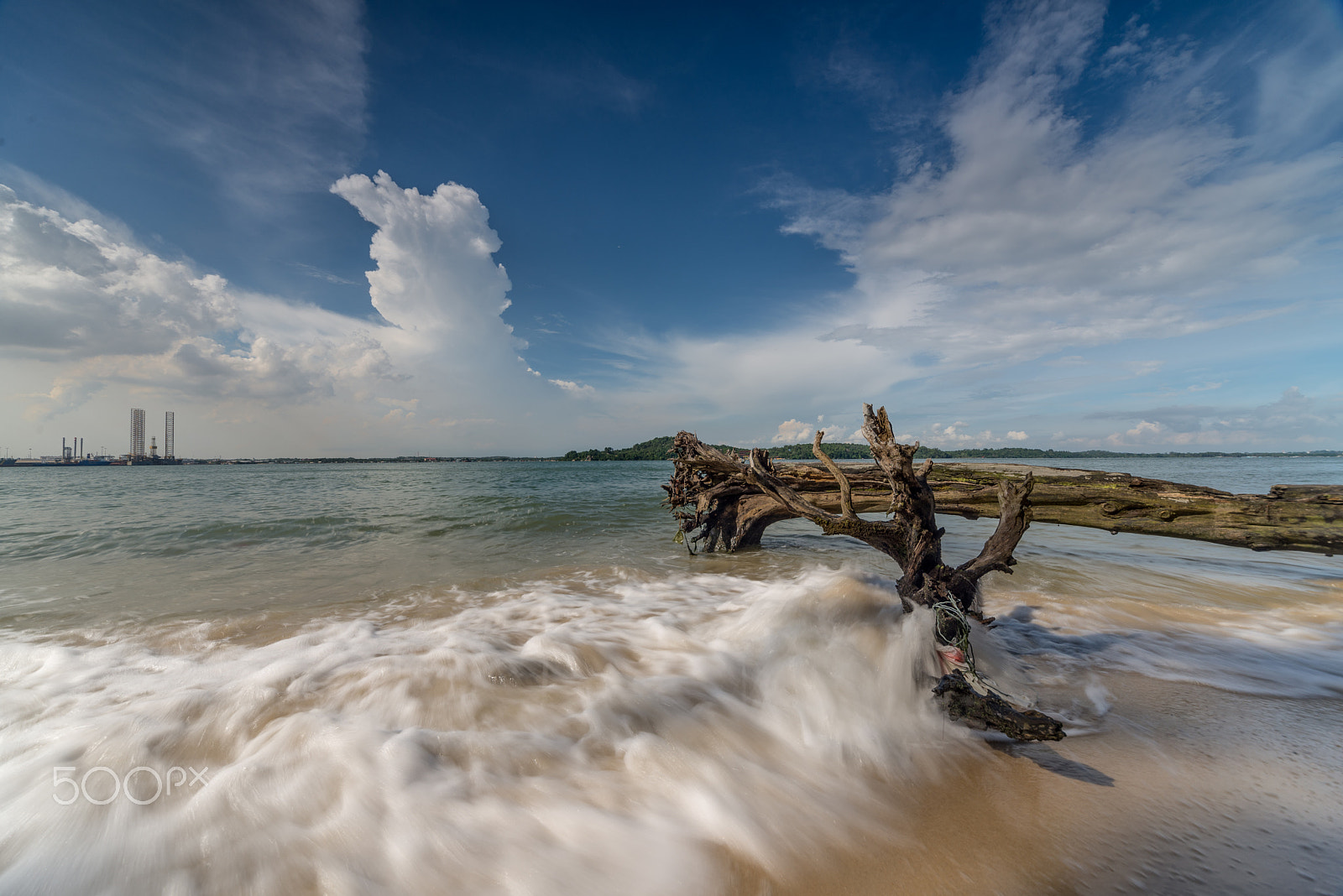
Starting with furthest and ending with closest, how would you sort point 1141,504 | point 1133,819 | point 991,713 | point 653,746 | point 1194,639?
point 1141,504 → point 1194,639 → point 653,746 → point 991,713 → point 1133,819

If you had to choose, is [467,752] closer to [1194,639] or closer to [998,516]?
[998,516]

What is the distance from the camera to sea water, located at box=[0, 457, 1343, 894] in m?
2.05

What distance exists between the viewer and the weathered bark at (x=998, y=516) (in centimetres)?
333

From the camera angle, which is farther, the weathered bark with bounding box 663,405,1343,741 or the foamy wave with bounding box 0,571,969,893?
the weathered bark with bounding box 663,405,1343,741

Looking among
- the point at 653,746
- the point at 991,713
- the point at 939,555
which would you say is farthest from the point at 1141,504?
the point at 653,746

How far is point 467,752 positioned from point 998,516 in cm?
616

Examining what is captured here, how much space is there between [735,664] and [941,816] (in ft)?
5.97

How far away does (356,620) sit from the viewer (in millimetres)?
5215

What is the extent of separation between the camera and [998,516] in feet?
18.2

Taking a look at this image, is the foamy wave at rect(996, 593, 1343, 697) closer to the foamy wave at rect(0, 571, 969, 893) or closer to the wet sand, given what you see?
the wet sand

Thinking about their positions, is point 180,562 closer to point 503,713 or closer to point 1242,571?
point 503,713

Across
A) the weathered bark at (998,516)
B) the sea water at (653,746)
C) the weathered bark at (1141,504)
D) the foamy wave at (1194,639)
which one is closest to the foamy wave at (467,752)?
the sea water at (653,746)

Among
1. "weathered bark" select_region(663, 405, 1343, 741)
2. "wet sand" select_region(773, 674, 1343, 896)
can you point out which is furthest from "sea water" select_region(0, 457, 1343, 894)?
"weathered bark" select_region(663, 405, 1343, 741)

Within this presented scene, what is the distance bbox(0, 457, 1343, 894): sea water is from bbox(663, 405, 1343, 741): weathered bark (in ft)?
1.03
